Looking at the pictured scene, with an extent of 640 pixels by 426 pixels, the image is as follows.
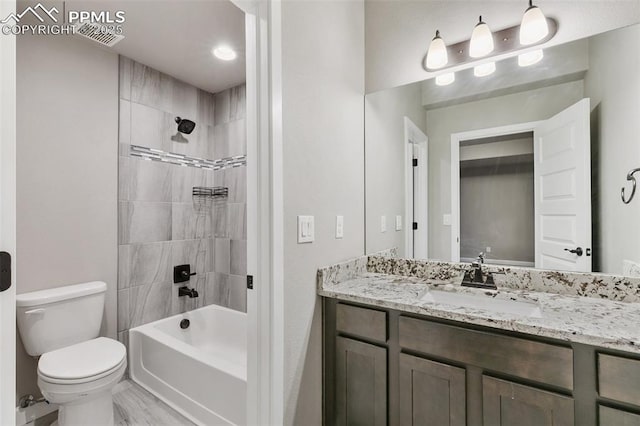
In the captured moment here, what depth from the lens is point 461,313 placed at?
1.09 meters

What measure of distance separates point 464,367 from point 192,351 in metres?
1.69

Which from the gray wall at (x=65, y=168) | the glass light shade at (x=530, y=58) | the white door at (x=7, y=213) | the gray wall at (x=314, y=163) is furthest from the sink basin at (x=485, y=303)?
the gray wall at (x=65, y=168)

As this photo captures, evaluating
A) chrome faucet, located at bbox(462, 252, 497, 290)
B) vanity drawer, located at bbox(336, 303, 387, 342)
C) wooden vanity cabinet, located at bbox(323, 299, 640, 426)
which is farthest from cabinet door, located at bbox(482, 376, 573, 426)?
chrome faucet, located at bbox(462, 252, 497, 290)

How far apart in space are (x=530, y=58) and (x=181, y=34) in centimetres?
214

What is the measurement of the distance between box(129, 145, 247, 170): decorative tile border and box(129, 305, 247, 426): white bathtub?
1396mm

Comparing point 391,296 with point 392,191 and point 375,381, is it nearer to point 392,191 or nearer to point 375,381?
point 375,381

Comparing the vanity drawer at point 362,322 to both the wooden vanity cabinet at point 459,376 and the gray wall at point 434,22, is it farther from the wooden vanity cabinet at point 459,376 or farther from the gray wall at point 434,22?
the gray wall at point 434,22

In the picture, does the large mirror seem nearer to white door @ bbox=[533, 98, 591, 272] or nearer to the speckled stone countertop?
white door @ bbox=[533, 98, 591, 272]

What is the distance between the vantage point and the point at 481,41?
143 cm

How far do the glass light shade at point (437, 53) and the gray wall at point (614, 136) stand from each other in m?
0.58

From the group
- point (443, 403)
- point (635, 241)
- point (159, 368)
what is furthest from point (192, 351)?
point (635, 241)

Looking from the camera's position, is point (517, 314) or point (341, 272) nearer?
point (517, 314)

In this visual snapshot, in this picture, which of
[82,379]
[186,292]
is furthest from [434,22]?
[186,292]

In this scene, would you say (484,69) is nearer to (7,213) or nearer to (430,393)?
(430,393)
